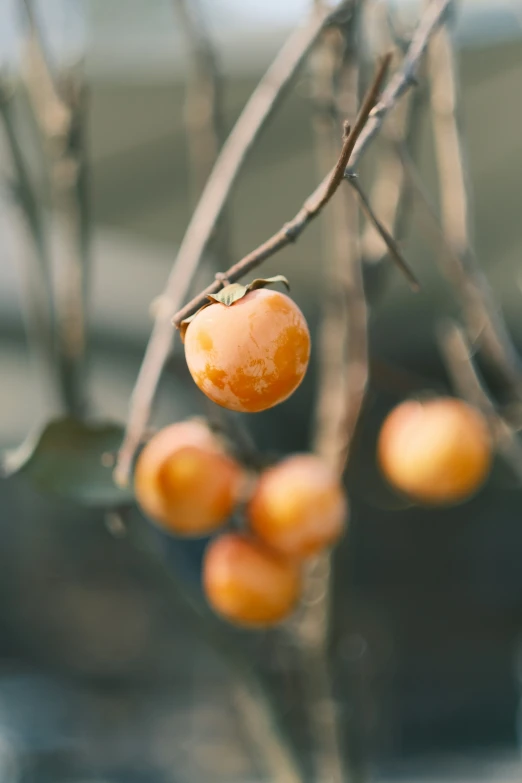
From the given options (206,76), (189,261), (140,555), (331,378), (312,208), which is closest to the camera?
(312,208)

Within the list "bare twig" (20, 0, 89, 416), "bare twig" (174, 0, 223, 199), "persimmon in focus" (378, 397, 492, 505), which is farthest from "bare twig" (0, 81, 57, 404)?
"persimmon in focus" (378, 397, 492, 505)

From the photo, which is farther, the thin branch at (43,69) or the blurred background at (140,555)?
the blurred background at (140,555)

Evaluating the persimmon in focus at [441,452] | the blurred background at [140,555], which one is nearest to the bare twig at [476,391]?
the persimmon in focus at [441,452]

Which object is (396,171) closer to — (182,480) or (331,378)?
(331,378)

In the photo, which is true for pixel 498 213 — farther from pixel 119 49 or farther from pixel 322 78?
pixel 322 78

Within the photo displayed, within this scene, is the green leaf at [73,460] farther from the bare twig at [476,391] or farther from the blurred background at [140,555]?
the blurred background at [140,555]

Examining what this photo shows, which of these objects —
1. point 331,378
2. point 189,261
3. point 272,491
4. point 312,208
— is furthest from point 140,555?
point 312,208
